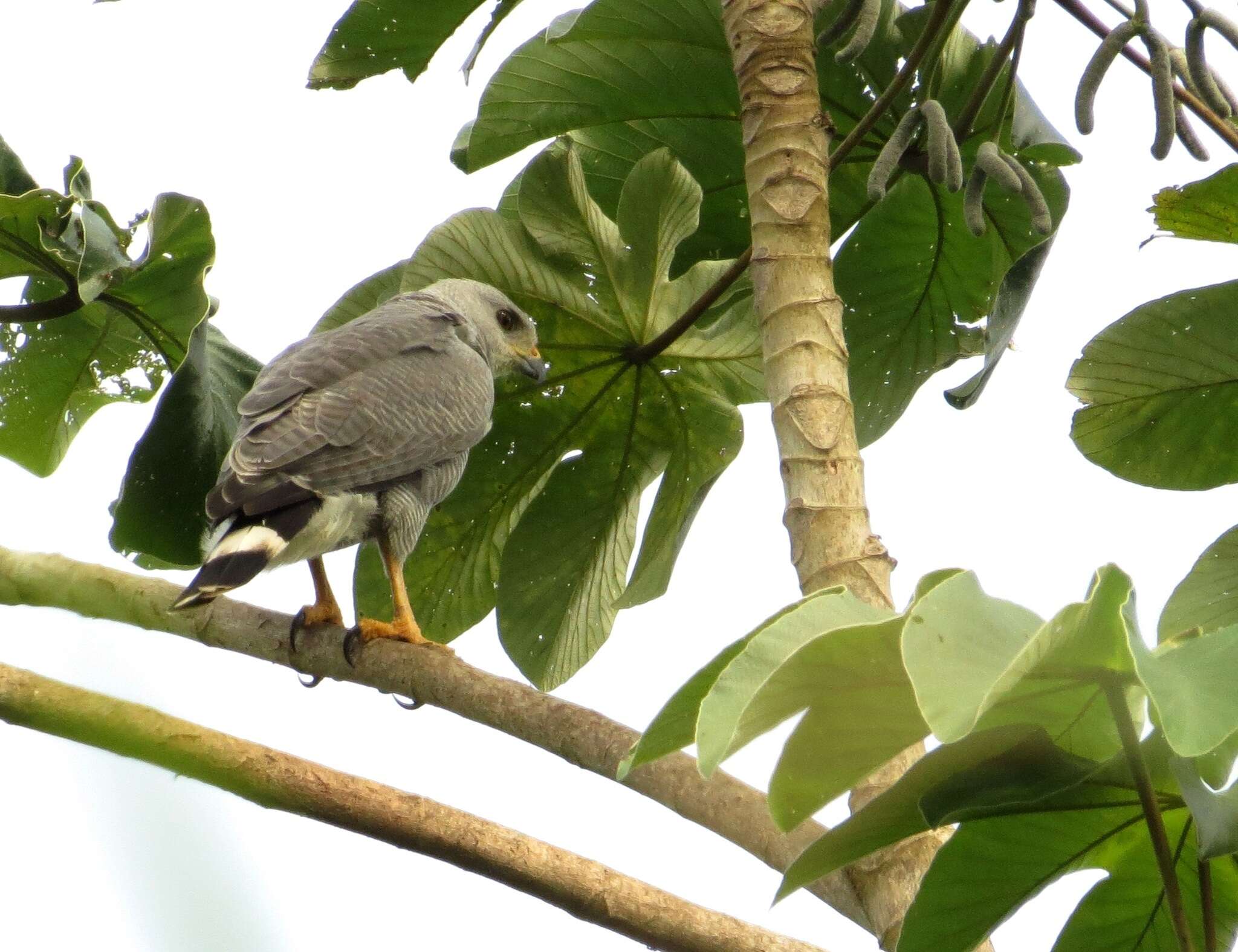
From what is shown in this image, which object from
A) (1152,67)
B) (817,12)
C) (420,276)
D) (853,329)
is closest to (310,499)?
(420,276)

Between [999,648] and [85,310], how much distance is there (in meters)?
2.78

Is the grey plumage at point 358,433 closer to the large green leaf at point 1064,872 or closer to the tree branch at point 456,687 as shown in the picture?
the tree branch at point 456,687

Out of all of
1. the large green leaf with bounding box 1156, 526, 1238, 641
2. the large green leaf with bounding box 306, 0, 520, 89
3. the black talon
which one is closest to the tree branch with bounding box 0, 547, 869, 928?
the black talon

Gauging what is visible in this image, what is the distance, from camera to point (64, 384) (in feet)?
11.2

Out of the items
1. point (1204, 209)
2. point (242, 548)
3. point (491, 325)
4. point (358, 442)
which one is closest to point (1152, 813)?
point (1204, 209)

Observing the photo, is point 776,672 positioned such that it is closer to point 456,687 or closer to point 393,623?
point 456,687

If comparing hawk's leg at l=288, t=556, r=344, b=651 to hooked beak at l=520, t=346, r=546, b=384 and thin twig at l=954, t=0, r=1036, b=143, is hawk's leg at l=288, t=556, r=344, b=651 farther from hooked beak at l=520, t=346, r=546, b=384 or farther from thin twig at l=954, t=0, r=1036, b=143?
thin twig at l=954, t=0, r=1036, b=143

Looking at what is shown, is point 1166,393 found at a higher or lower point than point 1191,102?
lower

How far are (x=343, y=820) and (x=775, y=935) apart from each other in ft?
1.99

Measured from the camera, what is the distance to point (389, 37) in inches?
116

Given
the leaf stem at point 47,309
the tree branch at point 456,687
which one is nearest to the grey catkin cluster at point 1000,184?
the tree branch at point 456,687

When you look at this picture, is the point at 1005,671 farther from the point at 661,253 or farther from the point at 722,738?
the point at 661,253

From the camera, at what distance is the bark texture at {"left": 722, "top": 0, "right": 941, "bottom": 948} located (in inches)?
70.7

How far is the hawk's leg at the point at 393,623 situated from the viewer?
2842 mm
